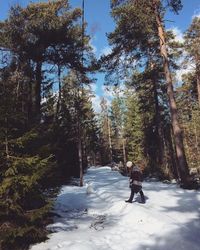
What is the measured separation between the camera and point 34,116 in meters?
13.2

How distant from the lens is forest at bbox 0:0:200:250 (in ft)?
32.6

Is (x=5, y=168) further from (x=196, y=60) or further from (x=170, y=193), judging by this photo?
(x=196, y=60)

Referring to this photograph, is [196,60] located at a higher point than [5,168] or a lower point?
higher

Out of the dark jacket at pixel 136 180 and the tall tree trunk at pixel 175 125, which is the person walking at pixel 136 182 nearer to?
the dark jacket at pixel 136 180

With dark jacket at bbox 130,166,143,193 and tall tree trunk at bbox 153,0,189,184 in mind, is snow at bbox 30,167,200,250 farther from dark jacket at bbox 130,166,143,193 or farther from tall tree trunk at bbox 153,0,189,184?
tall tree trunk at bbox 153,0,189,184

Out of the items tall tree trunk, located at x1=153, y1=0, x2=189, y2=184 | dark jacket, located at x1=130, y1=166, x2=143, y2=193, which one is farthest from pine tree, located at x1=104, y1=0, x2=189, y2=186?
dark jacket, located at x1=130, y1=166, x2=143, y2=193

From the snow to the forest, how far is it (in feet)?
2.83

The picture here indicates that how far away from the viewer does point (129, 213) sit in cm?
1234

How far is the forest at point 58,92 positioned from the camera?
9.95 m

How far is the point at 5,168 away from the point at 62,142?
1355 centimetres

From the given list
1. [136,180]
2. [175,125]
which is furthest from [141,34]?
[136,180]

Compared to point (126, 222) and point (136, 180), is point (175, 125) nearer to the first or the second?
point (136, 180)

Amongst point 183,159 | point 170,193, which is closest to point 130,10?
point 183,159

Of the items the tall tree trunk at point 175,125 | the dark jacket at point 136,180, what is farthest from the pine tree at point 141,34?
the dark jacket at point 136,180
